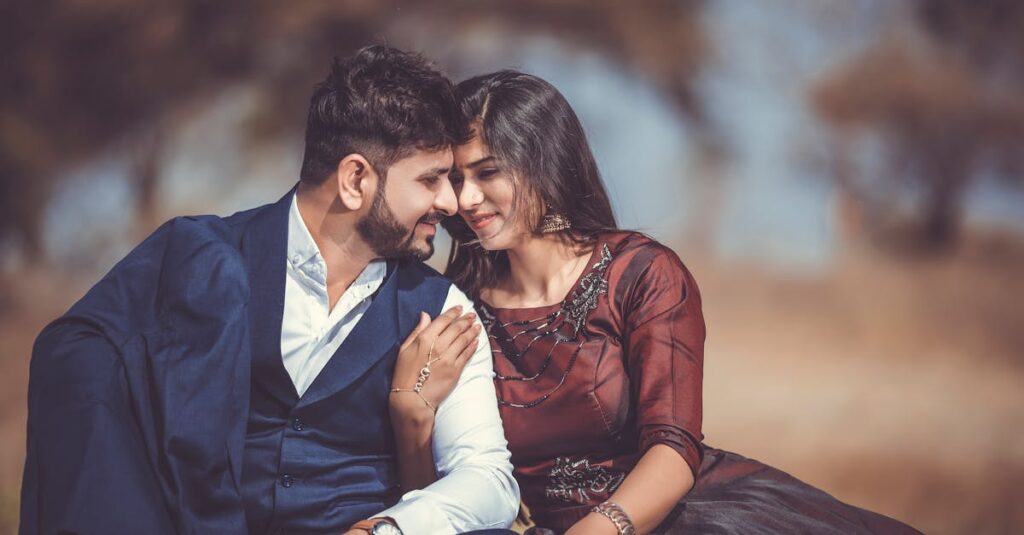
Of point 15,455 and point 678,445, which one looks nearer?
point 678,445

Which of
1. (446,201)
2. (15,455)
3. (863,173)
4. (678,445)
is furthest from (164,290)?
(863,173)

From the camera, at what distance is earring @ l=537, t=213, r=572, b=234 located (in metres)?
2.85

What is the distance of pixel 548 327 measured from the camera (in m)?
2.77

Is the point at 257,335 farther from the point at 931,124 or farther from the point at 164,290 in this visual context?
the point at 931,124

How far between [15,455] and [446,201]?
398 cm

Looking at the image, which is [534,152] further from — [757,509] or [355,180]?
[757,509]

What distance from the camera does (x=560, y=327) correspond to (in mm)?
2764

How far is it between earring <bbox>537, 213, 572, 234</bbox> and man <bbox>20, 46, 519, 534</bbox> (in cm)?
28

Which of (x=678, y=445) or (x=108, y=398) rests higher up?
(x=108, y=398)

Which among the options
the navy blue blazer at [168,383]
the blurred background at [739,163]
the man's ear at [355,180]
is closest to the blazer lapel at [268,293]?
the navy blue blazer at [168,383]

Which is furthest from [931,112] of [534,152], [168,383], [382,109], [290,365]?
[168,383]

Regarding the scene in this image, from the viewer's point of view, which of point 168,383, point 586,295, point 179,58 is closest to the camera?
point 168,383

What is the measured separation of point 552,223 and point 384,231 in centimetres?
46

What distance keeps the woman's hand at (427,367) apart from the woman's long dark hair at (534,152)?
1.12 ft
